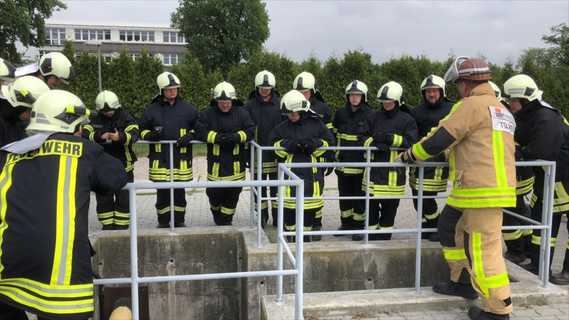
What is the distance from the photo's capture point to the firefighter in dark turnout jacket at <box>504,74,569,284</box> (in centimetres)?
461

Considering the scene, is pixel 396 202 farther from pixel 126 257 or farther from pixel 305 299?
pixel 126 257

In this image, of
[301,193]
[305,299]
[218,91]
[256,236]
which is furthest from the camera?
[218,91]

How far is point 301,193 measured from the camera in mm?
3328

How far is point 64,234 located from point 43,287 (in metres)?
0.29

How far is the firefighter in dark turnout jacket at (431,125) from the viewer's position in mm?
5617

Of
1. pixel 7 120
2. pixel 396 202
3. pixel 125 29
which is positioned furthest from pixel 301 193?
pixel 125 29

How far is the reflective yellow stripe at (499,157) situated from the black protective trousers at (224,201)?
3565 mm

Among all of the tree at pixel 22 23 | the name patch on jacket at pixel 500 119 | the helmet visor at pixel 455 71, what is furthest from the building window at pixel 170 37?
the name patch on jacket at pixel 500 119

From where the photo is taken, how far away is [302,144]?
5.57 m

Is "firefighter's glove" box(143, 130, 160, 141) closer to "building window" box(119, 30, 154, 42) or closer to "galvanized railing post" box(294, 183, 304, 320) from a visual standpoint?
"galvanized railing post" box(294, 183, 304, 320)

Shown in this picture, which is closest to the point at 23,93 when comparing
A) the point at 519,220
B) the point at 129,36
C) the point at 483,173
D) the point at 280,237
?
the point at 280,237

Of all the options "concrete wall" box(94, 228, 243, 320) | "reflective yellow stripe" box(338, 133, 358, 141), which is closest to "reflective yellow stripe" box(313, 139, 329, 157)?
"reflective yellow stripe" box(338, 133, 358, 141)

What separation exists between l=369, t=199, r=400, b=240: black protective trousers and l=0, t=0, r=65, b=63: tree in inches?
726

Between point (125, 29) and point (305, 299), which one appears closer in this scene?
point (305, 299)
